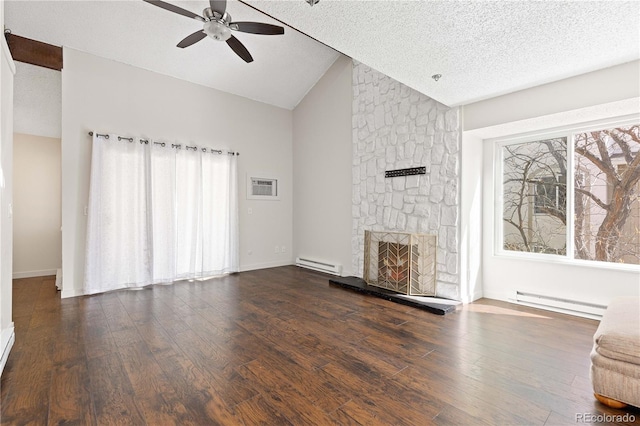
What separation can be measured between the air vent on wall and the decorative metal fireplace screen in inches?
103

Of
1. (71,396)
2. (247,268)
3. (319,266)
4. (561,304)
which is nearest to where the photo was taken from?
(71,396)

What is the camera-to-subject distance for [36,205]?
213 inches

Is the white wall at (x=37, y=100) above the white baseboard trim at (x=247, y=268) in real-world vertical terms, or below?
above

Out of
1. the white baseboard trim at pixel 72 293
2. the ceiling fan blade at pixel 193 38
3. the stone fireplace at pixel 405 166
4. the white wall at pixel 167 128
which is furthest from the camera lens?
the white wall at pixel 167 128

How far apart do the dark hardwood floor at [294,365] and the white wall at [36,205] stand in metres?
2.44

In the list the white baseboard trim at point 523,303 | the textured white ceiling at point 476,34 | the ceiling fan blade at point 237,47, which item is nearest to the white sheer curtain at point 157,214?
the ceiling fan blade at point 237,47

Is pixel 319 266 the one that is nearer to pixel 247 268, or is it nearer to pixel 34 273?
pixel 247 268

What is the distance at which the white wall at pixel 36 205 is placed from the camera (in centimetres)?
529

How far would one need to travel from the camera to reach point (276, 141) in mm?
6102

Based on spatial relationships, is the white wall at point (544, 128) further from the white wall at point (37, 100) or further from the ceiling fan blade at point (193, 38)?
the white wall at point (37, 100)

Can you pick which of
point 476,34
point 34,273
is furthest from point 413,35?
point 34,273

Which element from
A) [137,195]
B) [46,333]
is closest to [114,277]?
[137,195]

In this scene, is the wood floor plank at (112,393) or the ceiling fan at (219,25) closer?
the wood floor plank at (112,393)

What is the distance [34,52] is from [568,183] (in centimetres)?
664
